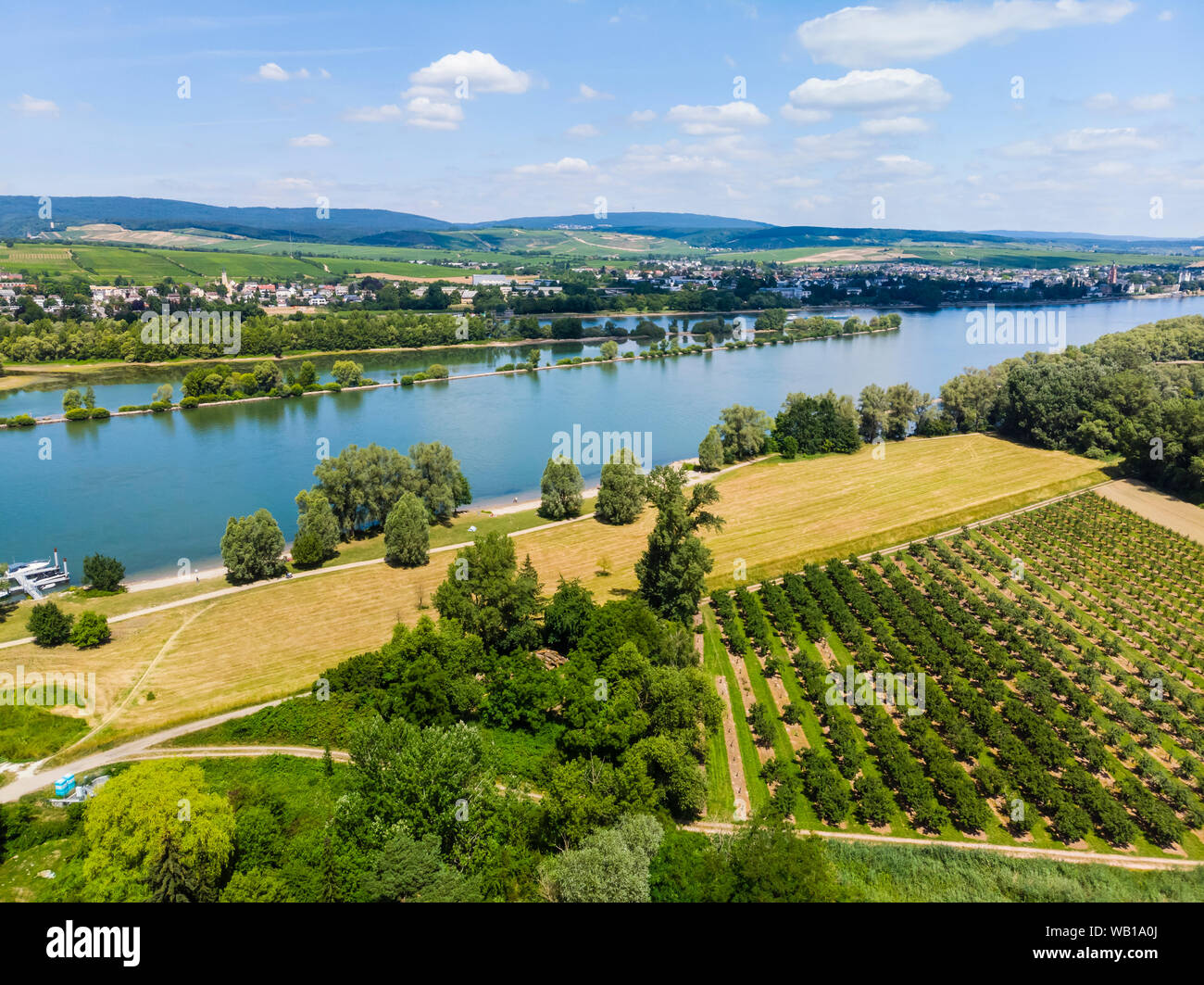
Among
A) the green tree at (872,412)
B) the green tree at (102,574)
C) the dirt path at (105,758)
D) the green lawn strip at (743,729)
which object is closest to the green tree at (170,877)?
the dirt path at (105,758)

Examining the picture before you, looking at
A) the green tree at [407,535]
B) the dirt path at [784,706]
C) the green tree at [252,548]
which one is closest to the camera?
the dirt path at [784,706]

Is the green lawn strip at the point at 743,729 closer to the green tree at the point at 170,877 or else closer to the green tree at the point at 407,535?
the green tree at the point at 170,877

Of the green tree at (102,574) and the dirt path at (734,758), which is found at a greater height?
the green tree at (102,574)

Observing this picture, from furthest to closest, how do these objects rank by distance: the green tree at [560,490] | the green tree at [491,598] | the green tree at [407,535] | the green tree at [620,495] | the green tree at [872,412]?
the green tree at [872,412] < the green tree at [560,490] < the green tree at [620,495] < the green tree at [407,535] < the green tree at [491,598]

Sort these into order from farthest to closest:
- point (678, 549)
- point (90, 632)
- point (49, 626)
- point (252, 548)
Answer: point (252, 548), point (678, 549), point (90, 632), point (49, 626)

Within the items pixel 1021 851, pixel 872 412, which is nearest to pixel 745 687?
pixel 1021 851

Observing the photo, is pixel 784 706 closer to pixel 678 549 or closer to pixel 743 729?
pixel 743 729

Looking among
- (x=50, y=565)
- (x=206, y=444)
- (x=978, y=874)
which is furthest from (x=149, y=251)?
(x=978, y=874)

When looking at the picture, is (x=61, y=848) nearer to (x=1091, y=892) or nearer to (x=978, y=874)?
(x=978, y=874)
